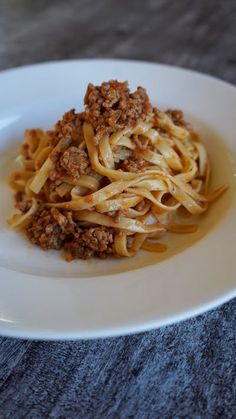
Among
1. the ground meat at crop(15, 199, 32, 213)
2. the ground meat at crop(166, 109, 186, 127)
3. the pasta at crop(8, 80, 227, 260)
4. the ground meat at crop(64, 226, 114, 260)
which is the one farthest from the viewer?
the ground meat at crop(166, 109, 186, 127)

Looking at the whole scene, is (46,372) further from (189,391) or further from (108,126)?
(108,126)

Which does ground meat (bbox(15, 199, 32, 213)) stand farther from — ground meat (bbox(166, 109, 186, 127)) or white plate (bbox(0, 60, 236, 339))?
ground meat (bbox(166, 109, 186, 127))

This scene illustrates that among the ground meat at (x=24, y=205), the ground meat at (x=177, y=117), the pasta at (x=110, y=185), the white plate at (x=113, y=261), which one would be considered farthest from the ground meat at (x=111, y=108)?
the white plate at (x=113, y=261)

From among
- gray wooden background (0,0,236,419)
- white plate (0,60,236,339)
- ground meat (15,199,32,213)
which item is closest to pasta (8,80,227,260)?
ground meat (15,199,32,213)

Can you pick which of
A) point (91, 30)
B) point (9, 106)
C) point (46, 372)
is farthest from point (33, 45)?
point (46, 372)

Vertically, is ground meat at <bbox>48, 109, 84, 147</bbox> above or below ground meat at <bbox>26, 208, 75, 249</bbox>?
above

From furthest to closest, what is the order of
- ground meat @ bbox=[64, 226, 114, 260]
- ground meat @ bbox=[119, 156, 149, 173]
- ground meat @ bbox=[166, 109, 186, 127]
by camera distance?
1. ground meat @ bbox=[166, 109, 186, 127]
2. ground meat @ bbox=[119, 156, 149, 173]
3. ground meat @ bbox=[64, 226, 114, 260]

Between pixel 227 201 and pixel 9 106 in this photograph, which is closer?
pixel 227 201
